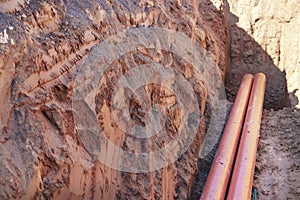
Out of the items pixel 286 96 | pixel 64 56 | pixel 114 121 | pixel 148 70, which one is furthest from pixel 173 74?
pixel 286 96

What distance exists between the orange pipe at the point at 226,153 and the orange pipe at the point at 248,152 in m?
0.06

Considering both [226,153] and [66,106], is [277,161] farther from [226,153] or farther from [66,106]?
[66,106]

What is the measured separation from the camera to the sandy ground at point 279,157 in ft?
11.9

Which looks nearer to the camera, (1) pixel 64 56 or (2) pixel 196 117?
(1) pixel 64 56

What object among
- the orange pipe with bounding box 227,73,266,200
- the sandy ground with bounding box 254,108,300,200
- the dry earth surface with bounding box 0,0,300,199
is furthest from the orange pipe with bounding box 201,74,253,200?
the sandy ground with bounding box 254,108,300,200

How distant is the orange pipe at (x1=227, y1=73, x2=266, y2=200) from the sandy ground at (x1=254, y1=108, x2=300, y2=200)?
243mm

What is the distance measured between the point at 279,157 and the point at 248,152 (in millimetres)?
652

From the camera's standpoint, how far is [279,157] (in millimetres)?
4168

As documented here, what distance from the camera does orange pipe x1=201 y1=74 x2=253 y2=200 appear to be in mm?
3092

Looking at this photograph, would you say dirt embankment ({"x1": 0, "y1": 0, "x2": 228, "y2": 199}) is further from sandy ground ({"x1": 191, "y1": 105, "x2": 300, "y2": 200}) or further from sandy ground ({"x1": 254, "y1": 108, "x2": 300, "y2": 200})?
sandy ground ({"x1": 254, "y1": 108, "x2": 300, "y2": 200})

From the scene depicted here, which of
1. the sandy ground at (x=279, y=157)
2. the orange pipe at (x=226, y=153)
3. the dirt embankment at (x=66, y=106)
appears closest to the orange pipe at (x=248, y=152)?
the orange pipe at (x=226, y=153)

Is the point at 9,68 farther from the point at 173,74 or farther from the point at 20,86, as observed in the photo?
the point at 173,74

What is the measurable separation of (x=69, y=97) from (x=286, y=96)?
4396mm

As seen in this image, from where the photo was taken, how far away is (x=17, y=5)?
6.73ft
